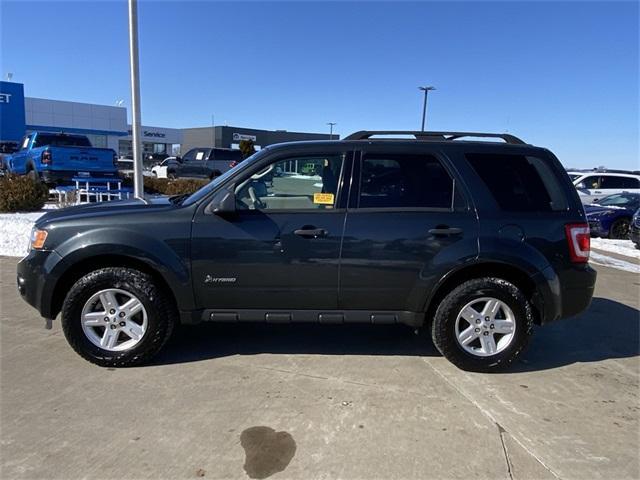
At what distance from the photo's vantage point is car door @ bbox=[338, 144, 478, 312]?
3916 mm

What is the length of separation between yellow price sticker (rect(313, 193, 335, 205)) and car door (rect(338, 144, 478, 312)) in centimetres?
17

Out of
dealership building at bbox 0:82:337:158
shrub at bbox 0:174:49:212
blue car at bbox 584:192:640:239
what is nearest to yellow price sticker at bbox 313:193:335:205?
shrub at bbox 0:174:49:212

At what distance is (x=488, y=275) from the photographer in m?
4.09

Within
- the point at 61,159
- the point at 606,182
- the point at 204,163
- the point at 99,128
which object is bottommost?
the point at 61,159

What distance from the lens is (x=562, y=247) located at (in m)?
3.99

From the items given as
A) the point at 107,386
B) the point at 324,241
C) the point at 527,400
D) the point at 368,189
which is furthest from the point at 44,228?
the point at 527,400

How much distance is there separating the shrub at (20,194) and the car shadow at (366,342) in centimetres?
753

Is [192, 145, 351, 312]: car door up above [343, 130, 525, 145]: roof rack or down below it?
below

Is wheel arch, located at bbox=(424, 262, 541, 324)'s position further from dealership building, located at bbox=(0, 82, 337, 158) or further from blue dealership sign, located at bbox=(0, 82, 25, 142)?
blue dealership sign, located at bbox=(0, 82, 25, 142)

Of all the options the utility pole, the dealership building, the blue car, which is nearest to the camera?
the utility pole

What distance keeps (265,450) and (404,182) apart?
235 cm

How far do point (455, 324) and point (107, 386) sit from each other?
2.79 meters

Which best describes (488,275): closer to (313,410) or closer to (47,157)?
(313,410)

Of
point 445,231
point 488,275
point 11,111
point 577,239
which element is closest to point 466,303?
point 488,275
